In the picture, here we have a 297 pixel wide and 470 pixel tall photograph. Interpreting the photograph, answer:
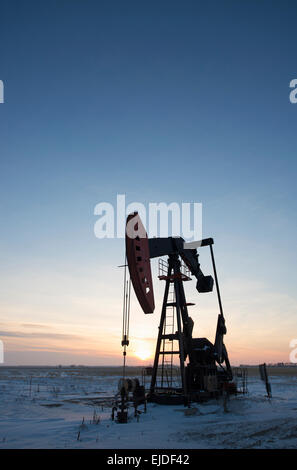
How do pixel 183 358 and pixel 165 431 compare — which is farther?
pixel 183 358

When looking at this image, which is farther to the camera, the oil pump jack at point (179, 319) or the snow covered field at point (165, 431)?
the oil pump jack at point (179, 319)

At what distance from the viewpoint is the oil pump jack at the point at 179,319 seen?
38.9ft

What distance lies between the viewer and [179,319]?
14125 millimetres

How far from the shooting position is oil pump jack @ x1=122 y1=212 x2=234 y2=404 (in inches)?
467

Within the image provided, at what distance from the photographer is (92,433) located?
8.92 meters

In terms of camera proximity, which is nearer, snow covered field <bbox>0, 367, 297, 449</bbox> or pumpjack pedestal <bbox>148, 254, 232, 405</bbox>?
snow covered field <bbox>0, 367, 297, 449</bbox>

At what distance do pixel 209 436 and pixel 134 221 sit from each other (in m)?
6.72

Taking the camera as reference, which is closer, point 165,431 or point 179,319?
point 165,431

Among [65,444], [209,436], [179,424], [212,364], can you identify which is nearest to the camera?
[65,444]

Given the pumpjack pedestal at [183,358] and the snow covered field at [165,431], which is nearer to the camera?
the snow covered field at [165,431]

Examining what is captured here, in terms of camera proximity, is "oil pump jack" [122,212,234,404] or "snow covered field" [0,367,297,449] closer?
"snow covered field" [0,367,297,449]
